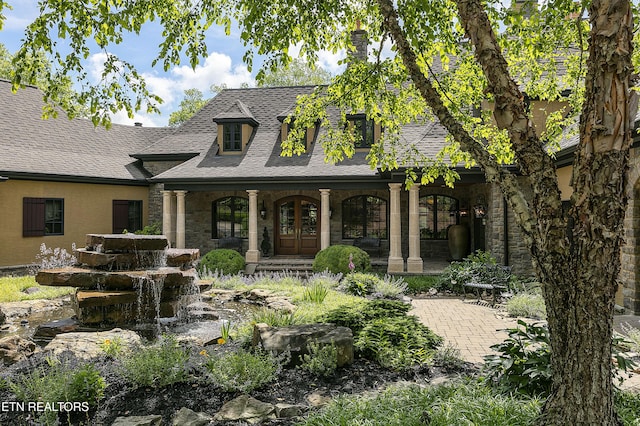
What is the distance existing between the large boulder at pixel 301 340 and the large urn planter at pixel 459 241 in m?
9.86

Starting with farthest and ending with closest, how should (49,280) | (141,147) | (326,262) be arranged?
(141,147) < (326,262) < (49,280)

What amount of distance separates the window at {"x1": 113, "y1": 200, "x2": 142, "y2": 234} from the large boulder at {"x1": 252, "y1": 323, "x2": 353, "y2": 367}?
44.0ft

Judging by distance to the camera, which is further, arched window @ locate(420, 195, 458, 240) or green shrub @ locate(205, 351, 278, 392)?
arched window @ locate(420, 195, 458, 240)

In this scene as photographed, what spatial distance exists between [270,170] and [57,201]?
7.61 m

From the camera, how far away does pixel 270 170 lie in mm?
14680

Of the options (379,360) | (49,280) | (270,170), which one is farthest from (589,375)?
(270,170)

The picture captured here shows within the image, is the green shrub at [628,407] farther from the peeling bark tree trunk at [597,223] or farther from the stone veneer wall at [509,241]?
the stone veneer wall at [509,241]

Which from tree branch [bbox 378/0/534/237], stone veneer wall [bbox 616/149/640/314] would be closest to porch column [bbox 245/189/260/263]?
stone veneer wall [bbox 616/149/640/314]

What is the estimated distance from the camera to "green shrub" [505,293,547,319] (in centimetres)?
751

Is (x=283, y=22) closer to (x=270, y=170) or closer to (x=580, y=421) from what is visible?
(x=580, y=421)

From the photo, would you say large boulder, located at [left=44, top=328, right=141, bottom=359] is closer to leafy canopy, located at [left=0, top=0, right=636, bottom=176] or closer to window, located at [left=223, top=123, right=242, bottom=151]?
leafy canopy, located at [left=0, top=0, right=636, bottom=176]

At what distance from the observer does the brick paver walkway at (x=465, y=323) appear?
589 cm

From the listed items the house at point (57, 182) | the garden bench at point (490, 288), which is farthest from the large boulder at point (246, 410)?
the house at point (57, 182)

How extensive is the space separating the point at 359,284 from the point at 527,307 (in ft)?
12.1
